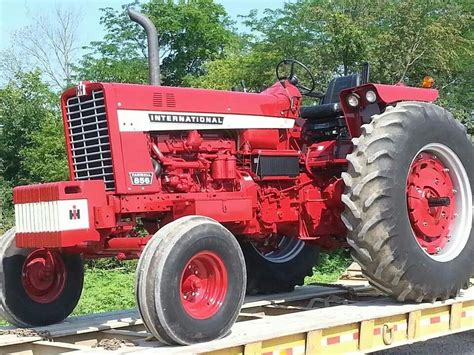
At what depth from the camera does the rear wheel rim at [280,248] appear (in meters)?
7.48

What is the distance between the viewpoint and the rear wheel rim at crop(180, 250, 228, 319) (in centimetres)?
493

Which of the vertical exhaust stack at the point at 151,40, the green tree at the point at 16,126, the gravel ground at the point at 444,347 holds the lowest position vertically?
the gravel ground at the point at 444,347

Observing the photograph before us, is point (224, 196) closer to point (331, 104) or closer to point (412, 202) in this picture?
point (412, 202)

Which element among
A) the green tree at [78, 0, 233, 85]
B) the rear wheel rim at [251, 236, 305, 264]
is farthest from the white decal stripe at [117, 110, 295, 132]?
the green tree at [78, 0, 233, 85]

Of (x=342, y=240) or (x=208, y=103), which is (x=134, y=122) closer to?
(x=208, y=103)

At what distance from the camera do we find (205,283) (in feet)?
16.5

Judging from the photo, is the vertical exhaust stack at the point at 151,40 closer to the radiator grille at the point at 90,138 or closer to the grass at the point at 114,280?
the radiator grille at the point at 90,138

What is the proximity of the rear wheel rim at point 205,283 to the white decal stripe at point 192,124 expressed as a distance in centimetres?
113

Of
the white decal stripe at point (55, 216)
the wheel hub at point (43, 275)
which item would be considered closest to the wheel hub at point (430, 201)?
the white decal stripe at point (55, 216)

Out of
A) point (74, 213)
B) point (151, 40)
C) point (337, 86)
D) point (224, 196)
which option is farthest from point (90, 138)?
point (337, 86)

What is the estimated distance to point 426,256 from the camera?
5.93 m

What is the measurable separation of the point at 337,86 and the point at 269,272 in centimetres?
193

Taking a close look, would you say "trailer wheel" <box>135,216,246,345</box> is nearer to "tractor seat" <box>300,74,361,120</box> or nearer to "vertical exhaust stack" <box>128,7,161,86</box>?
"vertical exhaust stack" <box>128,7,161,86</box>

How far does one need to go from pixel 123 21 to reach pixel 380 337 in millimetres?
25490
